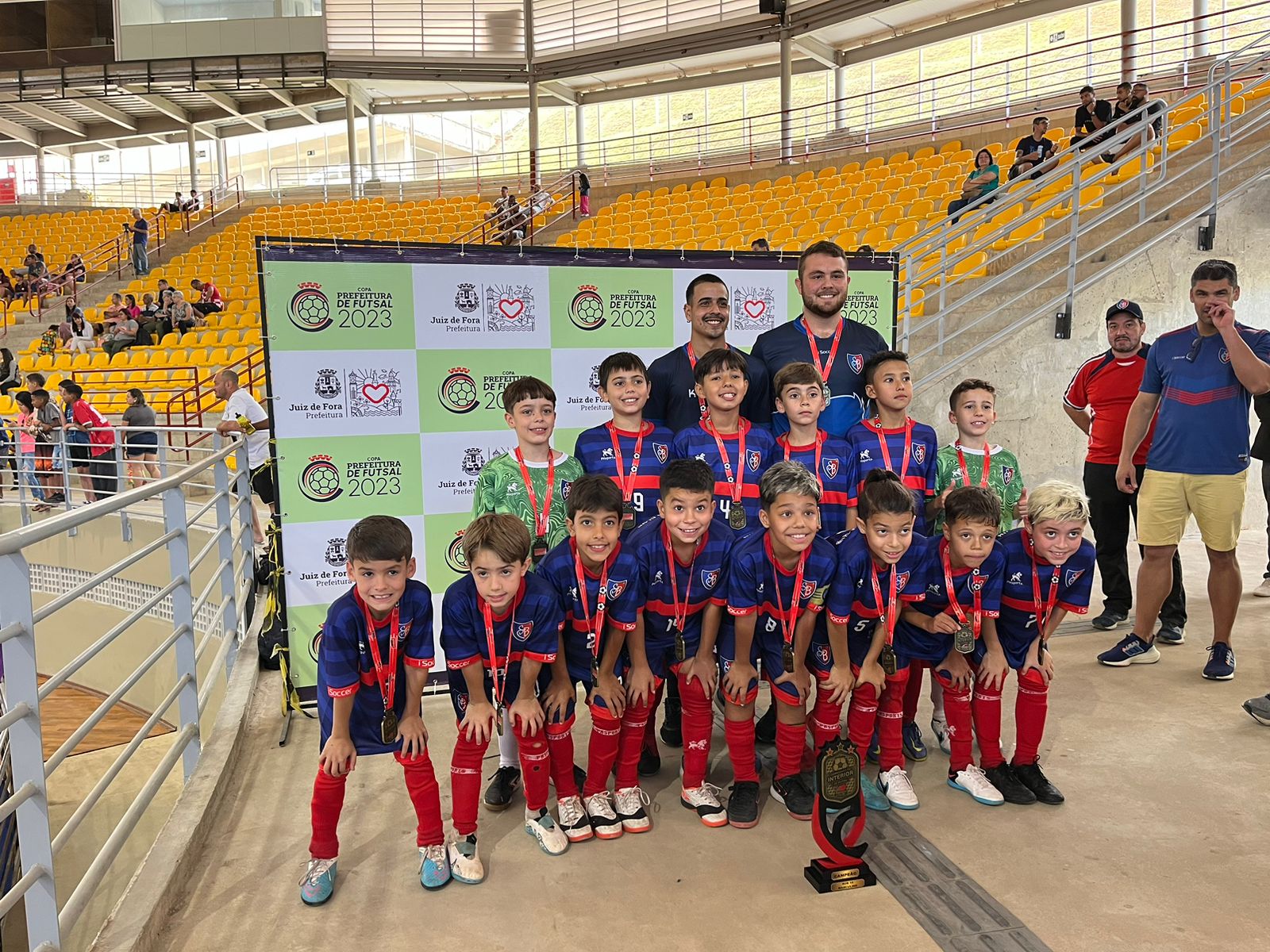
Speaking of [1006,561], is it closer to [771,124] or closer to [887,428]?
[887,428]

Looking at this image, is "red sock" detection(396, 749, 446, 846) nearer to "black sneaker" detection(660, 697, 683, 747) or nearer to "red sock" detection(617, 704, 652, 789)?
"red sock" detection(617, 704, 652, 789)

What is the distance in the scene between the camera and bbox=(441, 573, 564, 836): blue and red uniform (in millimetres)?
2742

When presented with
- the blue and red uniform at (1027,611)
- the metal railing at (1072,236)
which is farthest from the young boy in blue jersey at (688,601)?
the metal railing at (1072,236)

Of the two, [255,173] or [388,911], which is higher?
[255,173]

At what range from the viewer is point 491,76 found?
1898cm

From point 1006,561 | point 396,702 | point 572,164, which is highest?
point 572,164

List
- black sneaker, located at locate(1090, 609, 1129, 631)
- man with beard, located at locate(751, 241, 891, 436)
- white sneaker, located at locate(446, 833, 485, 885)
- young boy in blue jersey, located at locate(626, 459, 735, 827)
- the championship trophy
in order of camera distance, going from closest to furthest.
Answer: the championship trophy
white sneaker, located at locate(446, 833, 485, 885)
young boy in blue jersey, located at locate(626, 459, 735, 827)
man with beard, located at locate(751, 241, 891, 436)
black sneaker, located at locate(1090, 609, 1129, 631)

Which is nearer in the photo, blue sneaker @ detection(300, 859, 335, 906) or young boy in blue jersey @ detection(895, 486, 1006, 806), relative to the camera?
blue sneaker @ detection(300, 859, 335, 906)

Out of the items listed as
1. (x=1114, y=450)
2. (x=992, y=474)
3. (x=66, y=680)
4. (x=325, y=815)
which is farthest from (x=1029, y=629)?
(x=66, y=680)

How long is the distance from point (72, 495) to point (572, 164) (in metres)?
15.6

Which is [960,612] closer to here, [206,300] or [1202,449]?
[1202,449]

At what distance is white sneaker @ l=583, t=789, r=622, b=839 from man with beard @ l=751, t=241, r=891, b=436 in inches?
66.8

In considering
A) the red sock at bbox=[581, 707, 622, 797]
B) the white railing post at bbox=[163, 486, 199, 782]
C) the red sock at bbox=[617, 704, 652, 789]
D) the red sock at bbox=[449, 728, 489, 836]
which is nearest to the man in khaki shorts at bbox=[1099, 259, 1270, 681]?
the red sock at bbox=[617, 704, 652, 789]

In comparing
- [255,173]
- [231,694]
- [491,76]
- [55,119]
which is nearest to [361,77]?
[491,76]
